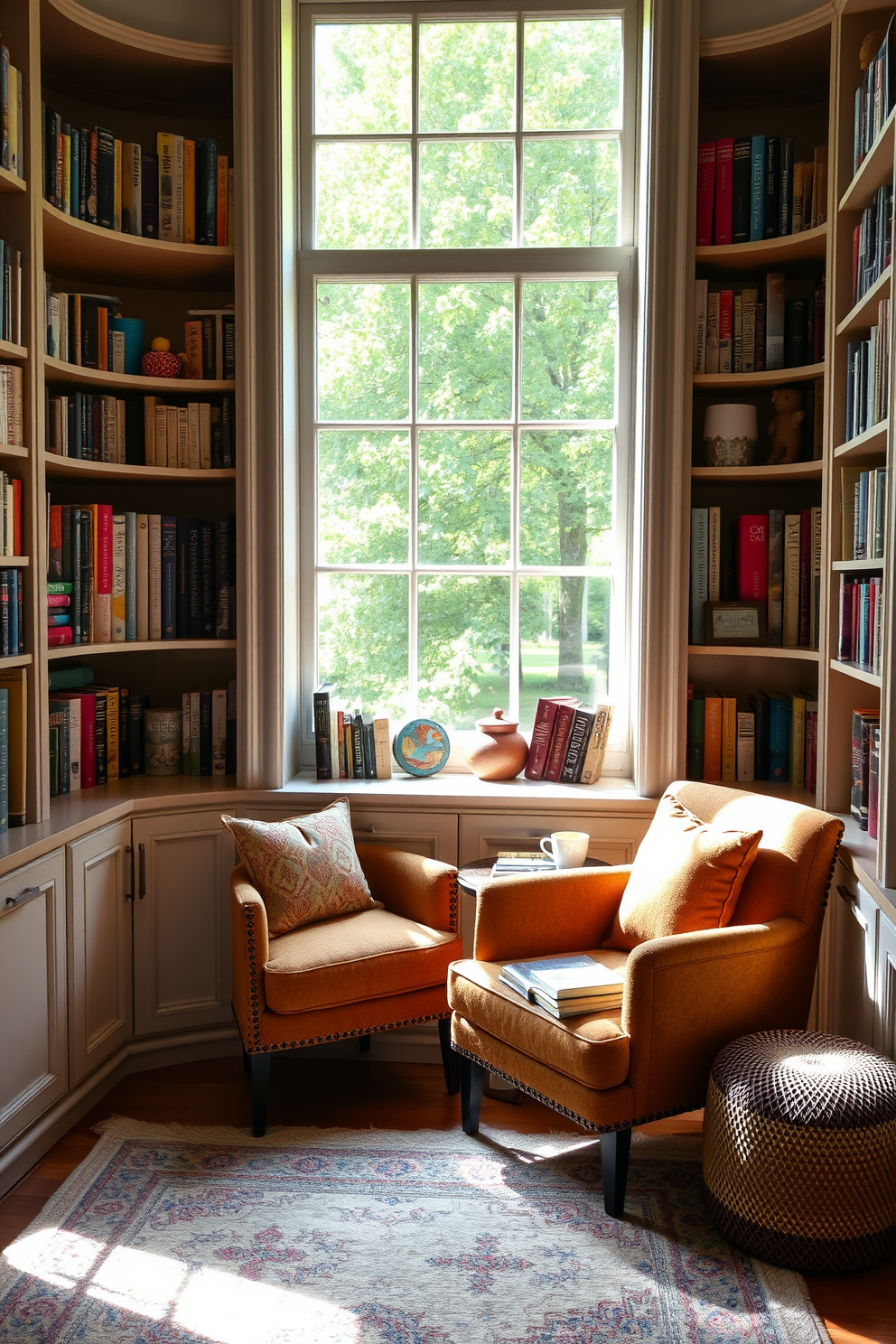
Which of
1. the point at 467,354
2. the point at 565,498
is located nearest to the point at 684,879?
the point at 565,498

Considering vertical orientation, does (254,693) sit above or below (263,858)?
above

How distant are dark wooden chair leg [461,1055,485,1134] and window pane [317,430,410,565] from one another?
1.63 metres

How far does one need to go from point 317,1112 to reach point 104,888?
86 centimetres

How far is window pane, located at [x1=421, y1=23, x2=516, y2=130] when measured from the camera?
3535 mm

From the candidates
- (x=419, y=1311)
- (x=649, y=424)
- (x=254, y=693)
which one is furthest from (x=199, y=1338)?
(x=649, y=424)

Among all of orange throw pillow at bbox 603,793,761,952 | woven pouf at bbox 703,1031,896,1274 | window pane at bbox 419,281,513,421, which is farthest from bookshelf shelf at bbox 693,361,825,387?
woven pouf at bbox 703,1031,896,1274

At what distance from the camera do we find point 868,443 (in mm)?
2779

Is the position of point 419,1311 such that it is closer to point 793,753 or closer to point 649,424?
point 793,753

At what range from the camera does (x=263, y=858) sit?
117 inches

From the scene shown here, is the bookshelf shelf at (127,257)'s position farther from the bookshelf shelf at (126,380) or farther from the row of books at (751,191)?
the row of books at (751,191)

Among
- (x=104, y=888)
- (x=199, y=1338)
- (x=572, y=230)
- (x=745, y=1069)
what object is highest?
(x=572, y=230)

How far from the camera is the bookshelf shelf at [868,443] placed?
2.55 meters

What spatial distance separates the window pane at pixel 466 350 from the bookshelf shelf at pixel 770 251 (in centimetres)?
66

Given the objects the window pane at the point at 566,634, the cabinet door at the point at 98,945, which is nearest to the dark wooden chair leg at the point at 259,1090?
the cabinet door at the point at 98,945
